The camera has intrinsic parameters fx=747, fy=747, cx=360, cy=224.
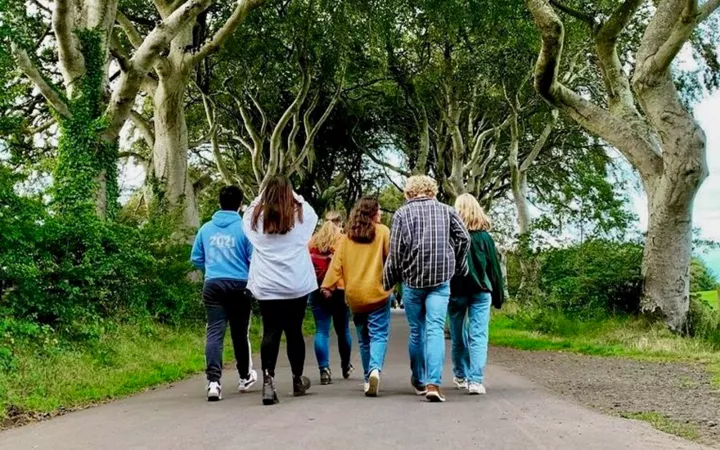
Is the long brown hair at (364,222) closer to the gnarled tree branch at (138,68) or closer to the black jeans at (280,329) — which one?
the black jeans at (280,329)

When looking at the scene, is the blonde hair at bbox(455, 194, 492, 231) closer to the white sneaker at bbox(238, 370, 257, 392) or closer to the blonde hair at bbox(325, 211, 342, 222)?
the blonde hair at bbox(325, 211, 342, 222)

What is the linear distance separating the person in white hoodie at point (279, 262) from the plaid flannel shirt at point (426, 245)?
2.77 ft

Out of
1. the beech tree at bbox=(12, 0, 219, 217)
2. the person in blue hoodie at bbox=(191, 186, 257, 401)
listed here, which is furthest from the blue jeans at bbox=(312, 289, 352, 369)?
the beech tree at bbox=(12, 0, 219, 217)

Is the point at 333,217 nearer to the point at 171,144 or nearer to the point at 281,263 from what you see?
the point at 281,263

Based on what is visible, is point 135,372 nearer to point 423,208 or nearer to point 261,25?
point 423,208

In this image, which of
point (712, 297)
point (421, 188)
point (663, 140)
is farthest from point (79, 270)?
point (712, 297)

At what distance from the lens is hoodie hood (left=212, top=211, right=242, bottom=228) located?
25.1 feet

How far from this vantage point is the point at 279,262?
7.23 m

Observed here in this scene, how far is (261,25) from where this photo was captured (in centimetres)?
2303

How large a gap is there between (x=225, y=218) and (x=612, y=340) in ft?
26.9

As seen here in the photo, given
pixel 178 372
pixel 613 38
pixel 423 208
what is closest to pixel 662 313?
pixel 613 38

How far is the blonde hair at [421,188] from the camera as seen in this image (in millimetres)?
7473

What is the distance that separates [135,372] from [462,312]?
4013 millimetres

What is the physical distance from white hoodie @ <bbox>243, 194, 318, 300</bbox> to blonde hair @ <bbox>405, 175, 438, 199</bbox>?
3.40 ft
